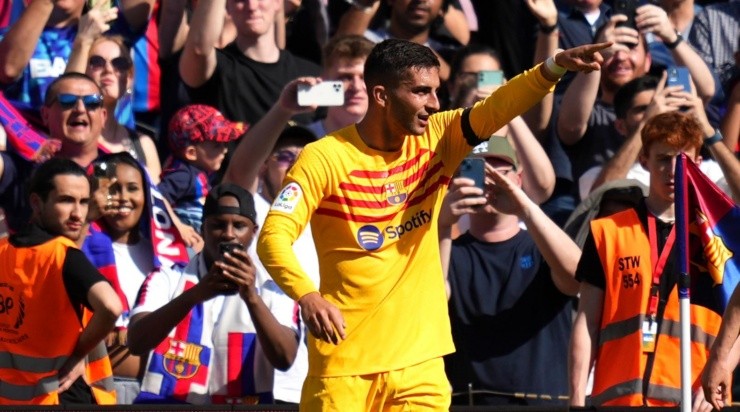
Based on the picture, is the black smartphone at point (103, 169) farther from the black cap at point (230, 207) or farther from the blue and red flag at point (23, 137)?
the black cap at point (230, 207)

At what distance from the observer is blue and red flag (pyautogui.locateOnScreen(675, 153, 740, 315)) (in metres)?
7.59

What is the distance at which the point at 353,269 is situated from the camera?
701cm

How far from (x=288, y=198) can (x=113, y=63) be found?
3.93 metres

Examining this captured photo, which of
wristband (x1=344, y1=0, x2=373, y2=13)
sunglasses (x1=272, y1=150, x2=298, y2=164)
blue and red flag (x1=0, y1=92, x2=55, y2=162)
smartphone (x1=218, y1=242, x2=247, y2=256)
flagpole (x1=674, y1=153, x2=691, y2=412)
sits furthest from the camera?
wristband (x1=344, y1=0, x2=373, y2=13)

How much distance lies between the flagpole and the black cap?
2.23 meters

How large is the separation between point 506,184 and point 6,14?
4.13 meters

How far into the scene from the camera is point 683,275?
745 centimetres

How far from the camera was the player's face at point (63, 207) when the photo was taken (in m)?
8.33

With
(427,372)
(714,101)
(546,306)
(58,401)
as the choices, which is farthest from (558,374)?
(714,101)

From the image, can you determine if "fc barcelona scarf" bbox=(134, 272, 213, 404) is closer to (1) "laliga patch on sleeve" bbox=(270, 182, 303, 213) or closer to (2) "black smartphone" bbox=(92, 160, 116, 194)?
(2) "black smartphone" bbox=(92, 160, 116, 194)

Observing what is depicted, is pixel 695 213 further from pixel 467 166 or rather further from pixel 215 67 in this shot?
pixel 215 67

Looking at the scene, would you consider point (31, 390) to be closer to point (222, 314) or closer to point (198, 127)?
point (222, 314)

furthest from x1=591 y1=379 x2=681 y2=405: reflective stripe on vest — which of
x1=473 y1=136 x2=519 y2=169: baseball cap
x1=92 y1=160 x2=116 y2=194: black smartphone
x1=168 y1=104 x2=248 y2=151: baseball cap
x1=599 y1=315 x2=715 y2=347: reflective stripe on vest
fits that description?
x1=168 y1=104 x2=248 y2=151: baseball cap

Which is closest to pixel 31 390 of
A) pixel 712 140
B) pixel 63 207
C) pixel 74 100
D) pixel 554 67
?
pixel 63 207
